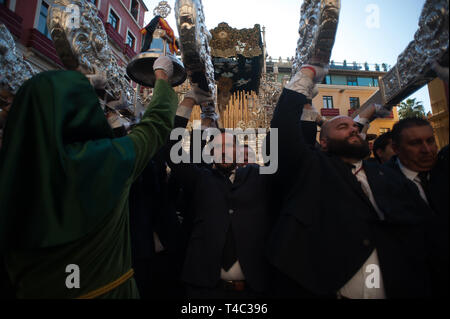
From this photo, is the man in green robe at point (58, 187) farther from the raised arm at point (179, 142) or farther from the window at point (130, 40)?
the window at point (130, 40)

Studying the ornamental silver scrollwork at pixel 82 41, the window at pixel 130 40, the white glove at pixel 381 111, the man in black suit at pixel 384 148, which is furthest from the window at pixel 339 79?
the ornamental silver scrollwork at pixel 82 41

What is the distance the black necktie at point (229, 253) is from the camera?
1394 mm

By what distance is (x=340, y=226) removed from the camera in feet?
3.70

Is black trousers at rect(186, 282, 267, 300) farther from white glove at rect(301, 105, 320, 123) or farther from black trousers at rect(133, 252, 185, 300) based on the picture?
white glove at rect(301, 105, 320, 123)

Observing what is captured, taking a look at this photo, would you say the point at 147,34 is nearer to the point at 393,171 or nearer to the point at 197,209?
the point at 197,209

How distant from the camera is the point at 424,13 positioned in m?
0.96

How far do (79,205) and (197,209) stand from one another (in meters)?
0.87

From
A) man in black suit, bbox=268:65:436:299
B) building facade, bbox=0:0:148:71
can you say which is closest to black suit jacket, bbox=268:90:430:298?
man in black suit, bbox=268:65:436:299

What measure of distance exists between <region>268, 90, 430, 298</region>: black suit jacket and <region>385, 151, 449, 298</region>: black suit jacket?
45 millimetres

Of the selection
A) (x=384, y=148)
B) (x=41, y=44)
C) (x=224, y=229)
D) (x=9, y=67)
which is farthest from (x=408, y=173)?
(x=41, y=44)

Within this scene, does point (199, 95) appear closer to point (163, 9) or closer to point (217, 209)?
point (217, 209)

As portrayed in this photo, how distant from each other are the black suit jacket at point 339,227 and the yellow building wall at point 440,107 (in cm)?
35

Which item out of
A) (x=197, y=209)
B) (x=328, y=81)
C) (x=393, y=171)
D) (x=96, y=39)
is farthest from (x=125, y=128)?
(x=328, y=81)
